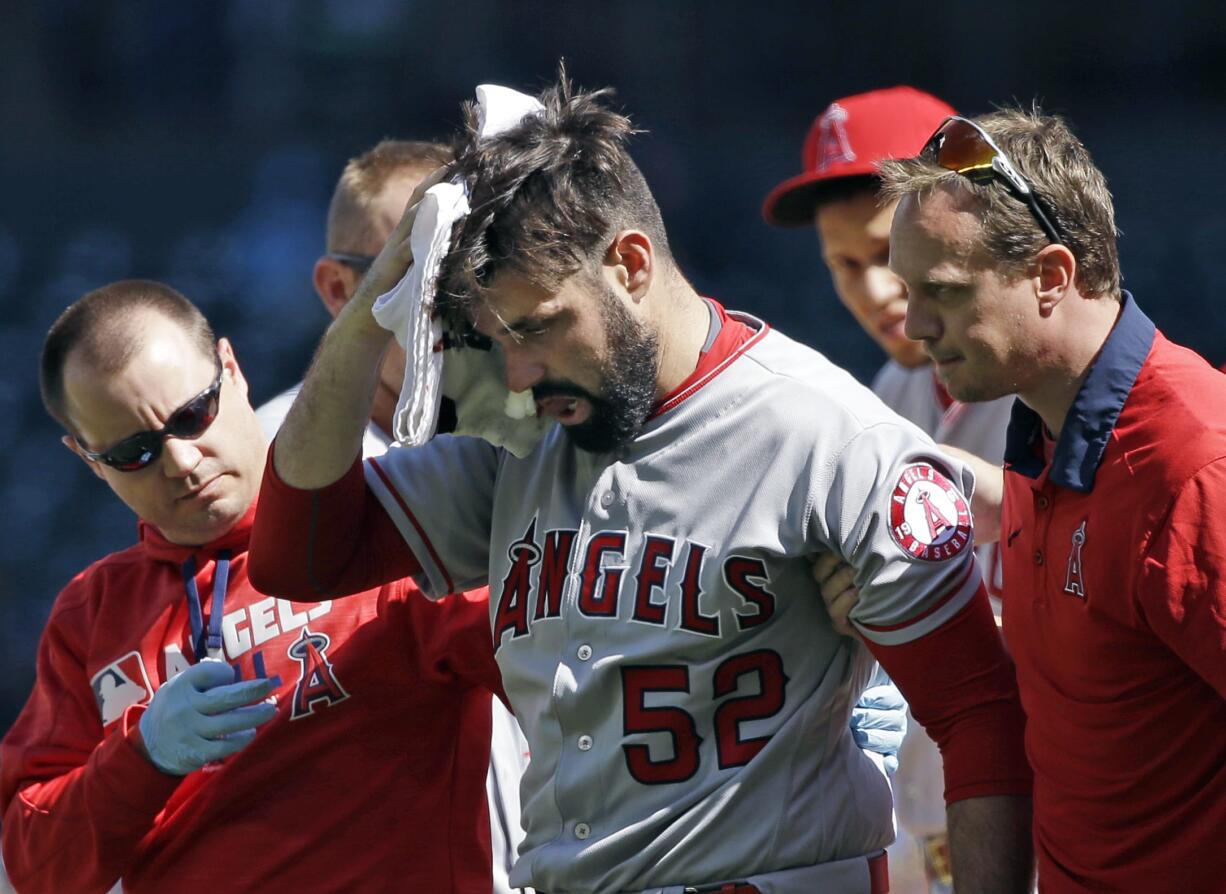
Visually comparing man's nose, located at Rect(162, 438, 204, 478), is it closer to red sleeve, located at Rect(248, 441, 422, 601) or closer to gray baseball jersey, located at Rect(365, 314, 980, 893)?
red sleeve, located at Rect(248, 441, 422, 601)

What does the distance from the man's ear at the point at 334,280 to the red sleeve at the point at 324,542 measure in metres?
1.02

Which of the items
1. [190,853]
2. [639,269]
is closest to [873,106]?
[639,269]

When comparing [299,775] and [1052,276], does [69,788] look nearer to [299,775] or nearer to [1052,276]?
[299,775]

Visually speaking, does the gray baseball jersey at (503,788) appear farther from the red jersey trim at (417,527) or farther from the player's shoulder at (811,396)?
the player's shoulder at (811,396)

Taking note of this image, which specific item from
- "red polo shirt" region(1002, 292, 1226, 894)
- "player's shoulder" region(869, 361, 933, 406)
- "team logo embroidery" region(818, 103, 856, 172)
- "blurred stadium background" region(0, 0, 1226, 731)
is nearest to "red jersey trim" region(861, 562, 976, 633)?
"red polo shirt" region(1002, 292, 1226, 894)

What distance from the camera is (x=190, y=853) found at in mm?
2438

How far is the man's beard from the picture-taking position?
200 cm

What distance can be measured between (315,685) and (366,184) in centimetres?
119

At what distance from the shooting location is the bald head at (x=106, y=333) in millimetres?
2553

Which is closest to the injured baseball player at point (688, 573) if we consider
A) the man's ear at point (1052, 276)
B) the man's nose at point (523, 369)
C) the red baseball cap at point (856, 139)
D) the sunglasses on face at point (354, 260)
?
the man's nose at point (523, 369)

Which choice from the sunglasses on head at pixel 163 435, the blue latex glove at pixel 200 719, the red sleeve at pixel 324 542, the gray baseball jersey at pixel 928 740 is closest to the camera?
the red sleeve at pixel 324 542

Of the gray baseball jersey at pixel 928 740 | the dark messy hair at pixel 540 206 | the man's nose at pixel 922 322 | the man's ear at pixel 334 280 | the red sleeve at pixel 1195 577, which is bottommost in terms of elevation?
the gray baseball jersey at pixel 928 740

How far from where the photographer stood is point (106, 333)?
2.58 meters

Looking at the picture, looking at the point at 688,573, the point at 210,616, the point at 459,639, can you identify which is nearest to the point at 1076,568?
the point at 688,573
